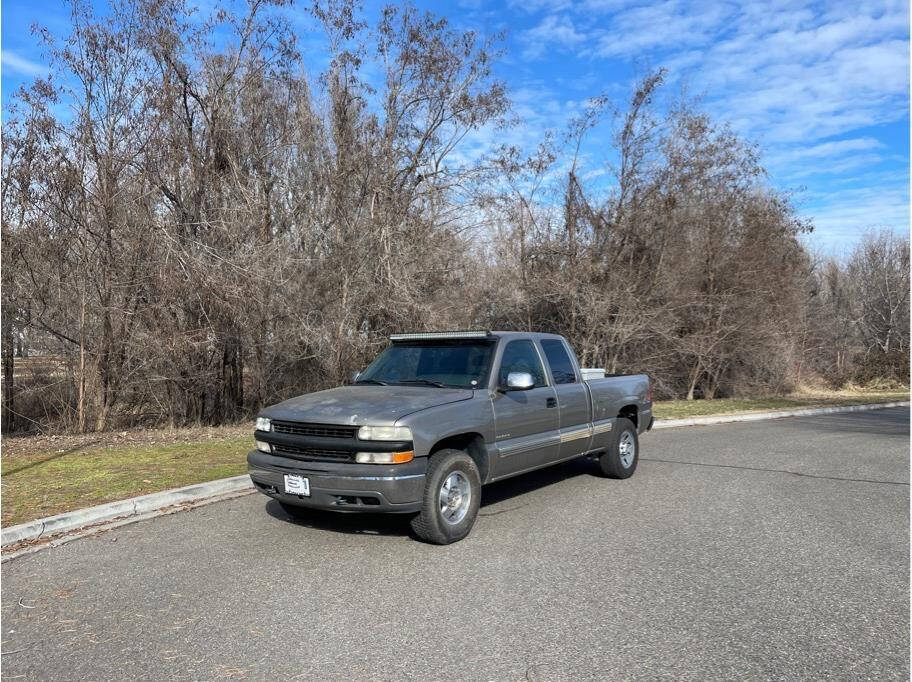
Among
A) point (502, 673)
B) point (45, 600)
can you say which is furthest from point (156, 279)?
point (502, 673)

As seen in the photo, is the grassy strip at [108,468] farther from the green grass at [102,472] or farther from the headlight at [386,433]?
the headlight at [386,433]

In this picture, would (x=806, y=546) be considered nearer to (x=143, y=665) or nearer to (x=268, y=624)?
(x=268, y=624)

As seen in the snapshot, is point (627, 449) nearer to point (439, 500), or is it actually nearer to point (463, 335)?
point (463, 335)

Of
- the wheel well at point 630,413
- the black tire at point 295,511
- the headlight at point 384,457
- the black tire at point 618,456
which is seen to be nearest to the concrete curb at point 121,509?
the black tire at point 295,511

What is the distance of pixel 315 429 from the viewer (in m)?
5.52

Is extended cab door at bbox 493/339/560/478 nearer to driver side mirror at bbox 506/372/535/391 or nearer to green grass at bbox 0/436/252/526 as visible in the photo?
driver side mirror at bbox 506/372/535/391

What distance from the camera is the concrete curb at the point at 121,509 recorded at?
5.76 m

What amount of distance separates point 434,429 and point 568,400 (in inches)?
89.4

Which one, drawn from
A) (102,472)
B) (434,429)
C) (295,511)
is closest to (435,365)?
(434,429)

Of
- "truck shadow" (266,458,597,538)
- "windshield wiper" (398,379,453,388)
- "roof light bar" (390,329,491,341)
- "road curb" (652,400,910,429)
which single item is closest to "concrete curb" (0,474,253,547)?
"truck shadow" (266,458,597,538)

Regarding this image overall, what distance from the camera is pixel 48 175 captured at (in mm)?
11859

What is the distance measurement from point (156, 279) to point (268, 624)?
9.67 metres

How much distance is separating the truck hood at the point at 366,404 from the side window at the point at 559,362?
64.4 inches

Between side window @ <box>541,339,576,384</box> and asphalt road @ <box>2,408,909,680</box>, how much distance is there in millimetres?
1314
